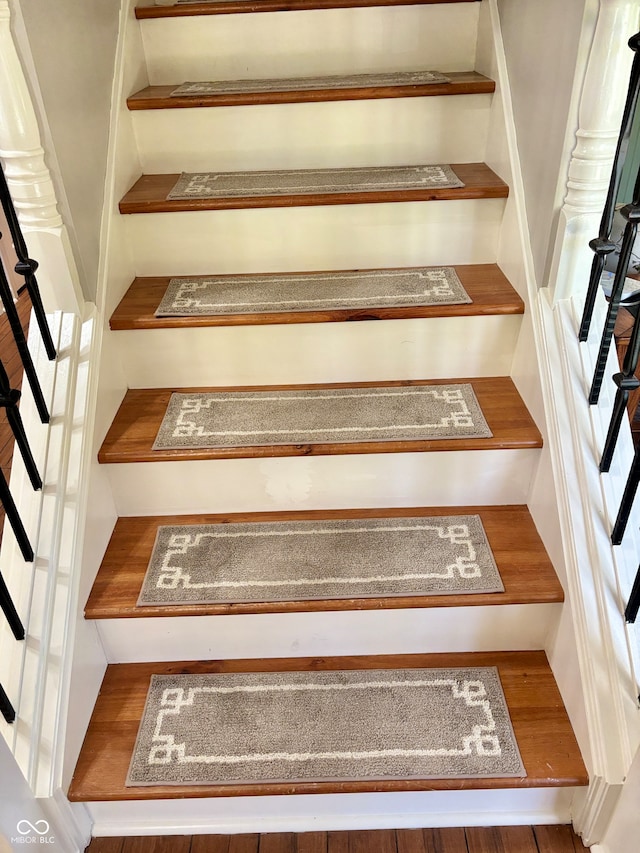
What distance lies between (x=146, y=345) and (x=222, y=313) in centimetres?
22

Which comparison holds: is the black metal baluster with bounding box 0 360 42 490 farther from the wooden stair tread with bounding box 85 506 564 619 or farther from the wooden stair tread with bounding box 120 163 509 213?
the wooden stair tread with bounding box 120 163 509 213

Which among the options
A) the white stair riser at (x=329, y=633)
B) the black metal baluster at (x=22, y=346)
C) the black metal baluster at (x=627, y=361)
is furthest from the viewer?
the white stair riser at (x=329, y=633)

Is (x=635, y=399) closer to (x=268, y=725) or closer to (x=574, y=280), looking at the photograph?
(x=574, y=280)

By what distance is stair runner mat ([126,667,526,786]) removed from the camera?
127cm

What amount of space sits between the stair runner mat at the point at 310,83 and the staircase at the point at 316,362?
0.06 feet

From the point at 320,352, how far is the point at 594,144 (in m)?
0.75

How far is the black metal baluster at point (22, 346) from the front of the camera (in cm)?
119

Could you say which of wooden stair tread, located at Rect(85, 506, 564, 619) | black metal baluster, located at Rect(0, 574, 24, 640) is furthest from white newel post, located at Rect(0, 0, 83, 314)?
black metal baluster, located at Rect(0, 574, 24, 640)

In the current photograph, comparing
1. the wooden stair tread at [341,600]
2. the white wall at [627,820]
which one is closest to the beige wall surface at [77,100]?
the wooden stair tread at [341,600]

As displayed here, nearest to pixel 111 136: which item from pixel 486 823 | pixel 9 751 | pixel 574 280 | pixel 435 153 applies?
pixel 435 153

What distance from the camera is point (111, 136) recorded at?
1.72 metres

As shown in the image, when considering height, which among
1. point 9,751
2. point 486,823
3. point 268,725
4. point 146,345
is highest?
point 146,345

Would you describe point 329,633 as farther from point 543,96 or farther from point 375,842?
point 543,96

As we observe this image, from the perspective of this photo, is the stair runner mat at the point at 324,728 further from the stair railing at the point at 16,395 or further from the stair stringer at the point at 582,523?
the stair railing at the point at 16,395
